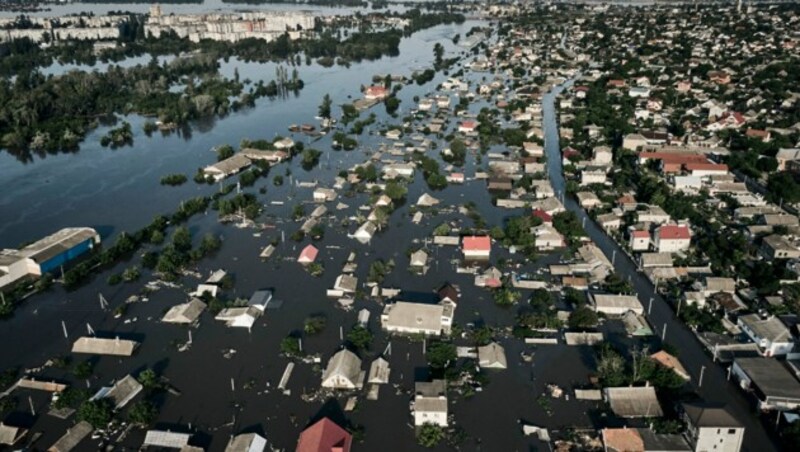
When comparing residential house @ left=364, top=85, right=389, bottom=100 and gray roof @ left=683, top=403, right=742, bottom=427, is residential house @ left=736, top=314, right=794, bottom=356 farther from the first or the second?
residential house @ left=364, top=85, right=389, bottom=100

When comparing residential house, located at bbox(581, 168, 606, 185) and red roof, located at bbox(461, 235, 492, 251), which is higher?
residential house, located at bbox(581, 168, 606, 185)

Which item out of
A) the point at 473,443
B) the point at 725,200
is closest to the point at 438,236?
the point at 473,443

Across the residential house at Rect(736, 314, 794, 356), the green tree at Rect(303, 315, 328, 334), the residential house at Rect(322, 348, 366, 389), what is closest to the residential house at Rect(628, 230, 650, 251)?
the residential house at Rect(736, 314, 794, 356)

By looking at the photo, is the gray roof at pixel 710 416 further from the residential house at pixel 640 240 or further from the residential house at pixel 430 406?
the residential house at pixel 640 240

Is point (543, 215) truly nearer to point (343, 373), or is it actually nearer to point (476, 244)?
point (476, 244)

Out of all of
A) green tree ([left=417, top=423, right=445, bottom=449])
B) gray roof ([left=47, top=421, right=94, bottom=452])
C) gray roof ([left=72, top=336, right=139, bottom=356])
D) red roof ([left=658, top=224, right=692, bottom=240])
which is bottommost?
green tree ([left=417, top=423, right=445, bottom=449])

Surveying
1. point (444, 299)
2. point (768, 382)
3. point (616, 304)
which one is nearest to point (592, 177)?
point (616, 304)

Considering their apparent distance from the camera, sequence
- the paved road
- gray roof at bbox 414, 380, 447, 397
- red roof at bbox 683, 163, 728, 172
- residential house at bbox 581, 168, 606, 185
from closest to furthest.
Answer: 1. the paved road
2. gray roof at bbox 414, 380, 447, 397
3. red roof at bbox 683, 163, 728, 172
4. residential house at bbox 581, 168, 606, 185
